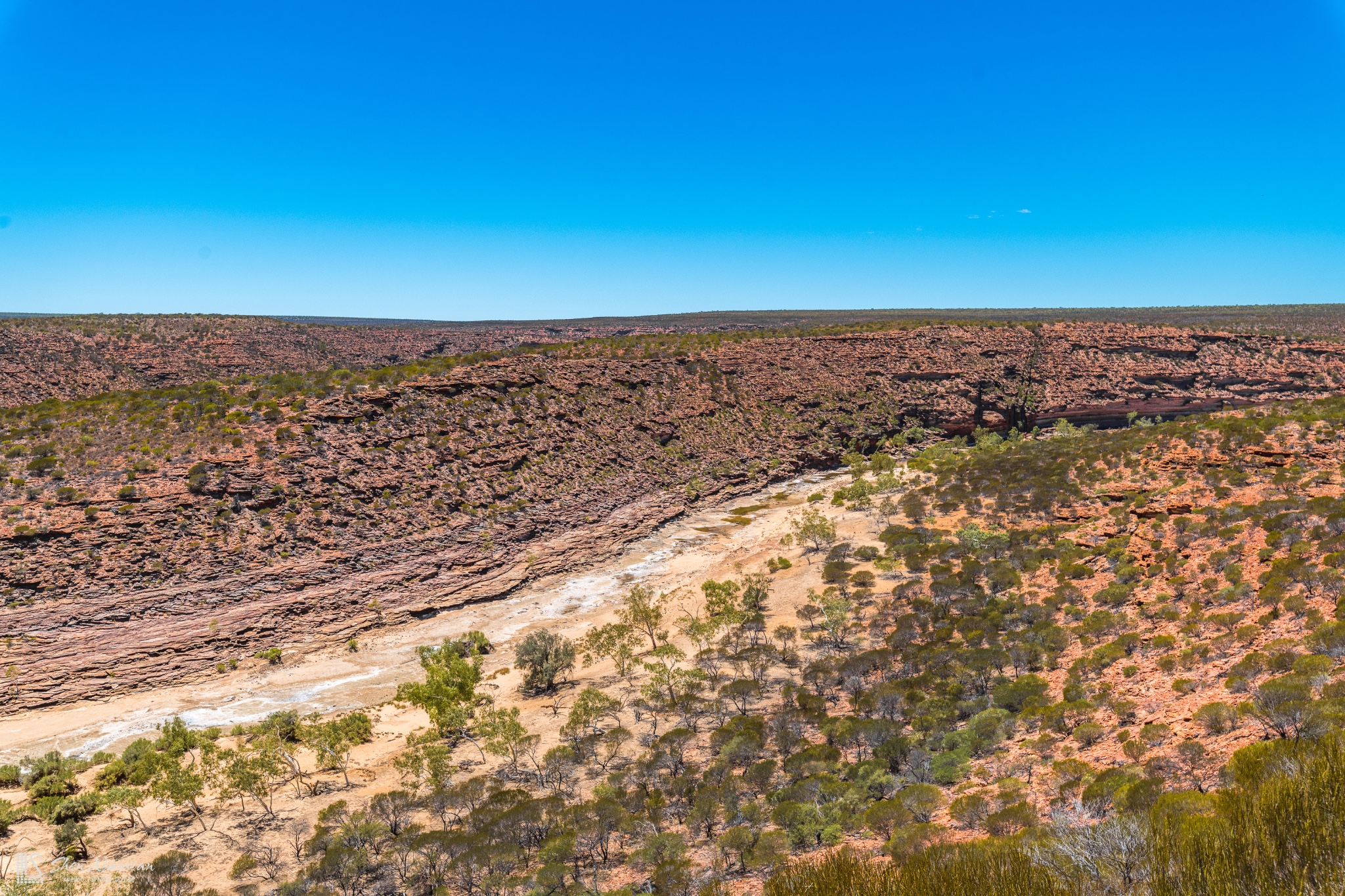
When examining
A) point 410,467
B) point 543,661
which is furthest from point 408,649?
point 410,467

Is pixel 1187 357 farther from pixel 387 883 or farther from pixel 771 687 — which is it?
pixel 387 883

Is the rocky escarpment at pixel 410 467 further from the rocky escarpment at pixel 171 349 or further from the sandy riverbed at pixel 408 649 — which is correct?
the rocky escarpment at pixel 171 349

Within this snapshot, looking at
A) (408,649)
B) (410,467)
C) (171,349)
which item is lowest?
(408,649)

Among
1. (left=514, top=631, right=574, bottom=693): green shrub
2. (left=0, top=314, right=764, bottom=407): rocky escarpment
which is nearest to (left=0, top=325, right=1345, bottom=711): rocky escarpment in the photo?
(left=514, top=631, right=574, bottom=693): green shrub

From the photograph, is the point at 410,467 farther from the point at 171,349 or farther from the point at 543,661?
the point at 171,349

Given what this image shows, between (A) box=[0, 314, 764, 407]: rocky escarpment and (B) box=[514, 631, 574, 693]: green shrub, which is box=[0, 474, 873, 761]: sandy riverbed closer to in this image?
(B) box=[514, 631, 574, 693]: green shrub

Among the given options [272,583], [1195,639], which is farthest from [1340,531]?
[272,583]

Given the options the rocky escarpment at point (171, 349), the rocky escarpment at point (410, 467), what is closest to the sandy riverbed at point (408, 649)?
the rocky escarpment at point (410, 467)

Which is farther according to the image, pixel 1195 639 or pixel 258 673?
pixel 258 673
